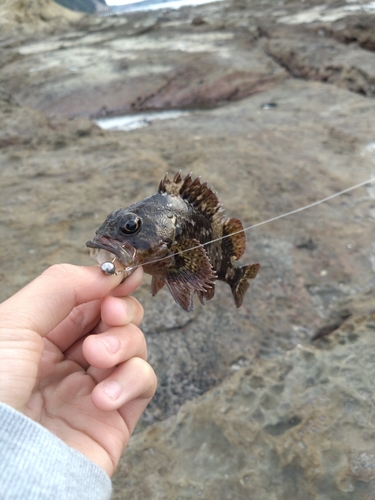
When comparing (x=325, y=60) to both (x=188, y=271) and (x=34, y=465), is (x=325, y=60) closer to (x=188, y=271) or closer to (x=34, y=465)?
(x=188, y=271)

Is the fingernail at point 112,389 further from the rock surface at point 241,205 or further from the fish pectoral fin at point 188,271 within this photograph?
the rock surface at point 241,205

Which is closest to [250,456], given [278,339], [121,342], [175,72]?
[278,339]

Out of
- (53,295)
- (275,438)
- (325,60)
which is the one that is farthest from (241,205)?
(325,60)

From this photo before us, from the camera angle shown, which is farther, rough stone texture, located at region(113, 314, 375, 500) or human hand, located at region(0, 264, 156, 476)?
rough stone texture, located at region(113, 314, 375, 500)

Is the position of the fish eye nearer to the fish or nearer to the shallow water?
the fish

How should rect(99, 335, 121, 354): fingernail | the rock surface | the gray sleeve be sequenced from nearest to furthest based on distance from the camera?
1. the gray sleeve
2. rect(99, 335, 121, 354): fingernail
3. the rock surface

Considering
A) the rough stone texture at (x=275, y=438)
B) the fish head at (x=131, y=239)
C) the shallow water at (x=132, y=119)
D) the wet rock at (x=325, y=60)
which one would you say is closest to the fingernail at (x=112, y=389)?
the fish head at (x=131, y=239)

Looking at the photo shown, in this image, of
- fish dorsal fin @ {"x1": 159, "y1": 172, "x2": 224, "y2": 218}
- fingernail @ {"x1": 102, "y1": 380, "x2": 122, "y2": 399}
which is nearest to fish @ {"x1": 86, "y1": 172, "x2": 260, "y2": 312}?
fish dorsal fin @ {"x1": 159, "y1": 172, "x2": 224, "y2": 218}
